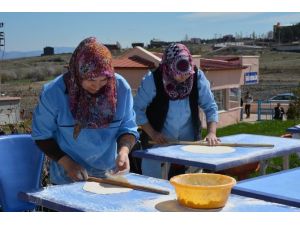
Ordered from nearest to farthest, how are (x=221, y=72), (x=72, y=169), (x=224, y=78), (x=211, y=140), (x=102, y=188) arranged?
(x=102, y=188) < (x=72, y=169) < (x=211, y=140) < (x=221, y=72) < (x=224, y=78)

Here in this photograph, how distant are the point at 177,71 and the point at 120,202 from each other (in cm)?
178

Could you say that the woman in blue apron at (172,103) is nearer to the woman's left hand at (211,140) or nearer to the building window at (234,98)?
the woman's left hand at (211,140)

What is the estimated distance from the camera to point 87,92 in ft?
8.58

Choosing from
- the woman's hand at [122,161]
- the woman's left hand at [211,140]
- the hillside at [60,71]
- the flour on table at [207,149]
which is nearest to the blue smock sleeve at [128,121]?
the woman's hand at [122,161]

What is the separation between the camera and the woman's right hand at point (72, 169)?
2.60m

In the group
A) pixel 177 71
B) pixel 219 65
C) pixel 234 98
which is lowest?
pixel 234 98

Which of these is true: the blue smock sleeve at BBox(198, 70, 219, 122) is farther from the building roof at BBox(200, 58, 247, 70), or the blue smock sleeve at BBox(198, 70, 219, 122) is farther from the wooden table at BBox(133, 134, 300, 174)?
the building roof at BBox(200, 58, 247, 70)

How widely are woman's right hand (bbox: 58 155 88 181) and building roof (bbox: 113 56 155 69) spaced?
1498 cm

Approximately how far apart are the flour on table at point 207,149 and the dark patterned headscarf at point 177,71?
1.31ft

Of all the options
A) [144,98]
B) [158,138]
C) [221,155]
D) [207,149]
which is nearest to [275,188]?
[221,155]

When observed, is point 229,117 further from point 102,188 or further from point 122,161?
point 102,188

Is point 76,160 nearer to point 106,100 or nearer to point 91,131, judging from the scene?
point 91,131

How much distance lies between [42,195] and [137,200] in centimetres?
43

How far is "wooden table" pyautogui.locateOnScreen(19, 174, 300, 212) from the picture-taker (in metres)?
2.17
